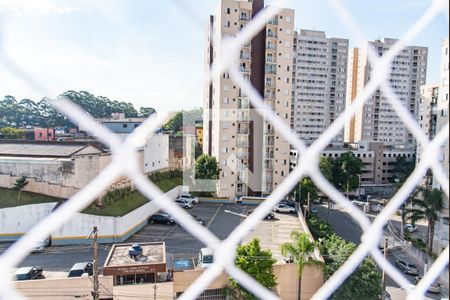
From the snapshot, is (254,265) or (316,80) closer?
(254,265)

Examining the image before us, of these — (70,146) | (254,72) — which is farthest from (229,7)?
(70,146)

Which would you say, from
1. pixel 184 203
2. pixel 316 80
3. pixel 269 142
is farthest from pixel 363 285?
pixel 316 80

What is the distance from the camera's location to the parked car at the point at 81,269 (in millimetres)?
4550

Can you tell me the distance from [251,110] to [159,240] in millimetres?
4765

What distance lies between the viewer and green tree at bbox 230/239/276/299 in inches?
160

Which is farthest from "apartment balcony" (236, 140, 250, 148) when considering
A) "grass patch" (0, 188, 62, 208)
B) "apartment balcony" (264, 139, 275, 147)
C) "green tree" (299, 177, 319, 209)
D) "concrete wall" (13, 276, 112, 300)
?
"concrete wall" (13, 276, 112, 300)

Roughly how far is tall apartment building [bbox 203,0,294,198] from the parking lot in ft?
5.13

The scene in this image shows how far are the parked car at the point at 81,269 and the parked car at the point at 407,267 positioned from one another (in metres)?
5.30

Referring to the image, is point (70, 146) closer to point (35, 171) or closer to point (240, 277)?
point (35, 171)

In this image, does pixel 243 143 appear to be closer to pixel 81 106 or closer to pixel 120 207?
pixel 120 207

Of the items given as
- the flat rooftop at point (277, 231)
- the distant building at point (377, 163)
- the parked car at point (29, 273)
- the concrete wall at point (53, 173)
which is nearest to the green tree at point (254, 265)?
the flat rooftop at point (277, 231)

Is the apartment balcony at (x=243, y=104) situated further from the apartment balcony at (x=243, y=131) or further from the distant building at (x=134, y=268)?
the distant building at (x=134, y=268)

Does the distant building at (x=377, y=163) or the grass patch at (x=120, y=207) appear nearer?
the grass patch at (x=120, y=207)

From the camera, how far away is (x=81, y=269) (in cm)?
462
